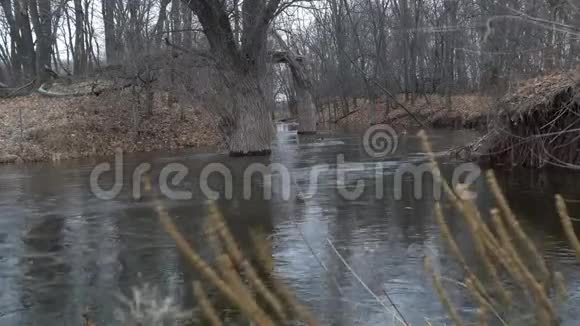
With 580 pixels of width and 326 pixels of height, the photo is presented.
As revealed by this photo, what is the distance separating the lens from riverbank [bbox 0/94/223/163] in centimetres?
2498

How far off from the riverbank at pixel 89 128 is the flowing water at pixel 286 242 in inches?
388

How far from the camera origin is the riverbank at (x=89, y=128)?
25.0 meters

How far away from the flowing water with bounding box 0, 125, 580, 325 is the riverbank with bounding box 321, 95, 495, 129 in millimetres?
17818

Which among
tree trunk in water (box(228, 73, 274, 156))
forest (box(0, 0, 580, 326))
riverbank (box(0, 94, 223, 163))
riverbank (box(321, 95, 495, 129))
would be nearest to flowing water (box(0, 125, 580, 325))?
forest (box(0, 0, 580, 326))

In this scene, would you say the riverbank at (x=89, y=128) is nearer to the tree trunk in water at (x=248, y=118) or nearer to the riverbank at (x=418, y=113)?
the tree trunk in water at (x=248, y=118)

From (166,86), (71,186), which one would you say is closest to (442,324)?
(71,186)

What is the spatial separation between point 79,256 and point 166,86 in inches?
812

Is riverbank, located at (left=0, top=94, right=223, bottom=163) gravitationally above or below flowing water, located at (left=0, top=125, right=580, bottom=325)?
above

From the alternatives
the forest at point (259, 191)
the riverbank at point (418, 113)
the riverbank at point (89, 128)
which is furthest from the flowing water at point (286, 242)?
the riverbank at point (418, 113)

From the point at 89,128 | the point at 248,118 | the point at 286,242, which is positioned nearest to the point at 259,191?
the point at 286,242

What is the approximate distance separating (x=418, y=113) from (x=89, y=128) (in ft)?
70.2

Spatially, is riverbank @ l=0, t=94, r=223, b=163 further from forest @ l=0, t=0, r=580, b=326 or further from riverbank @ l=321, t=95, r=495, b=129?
riverbank @ l=321, t=95, r=495, b=129

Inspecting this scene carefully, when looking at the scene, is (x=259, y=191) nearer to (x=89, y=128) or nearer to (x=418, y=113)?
(x=89, y=128)

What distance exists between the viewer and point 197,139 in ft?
97.9
